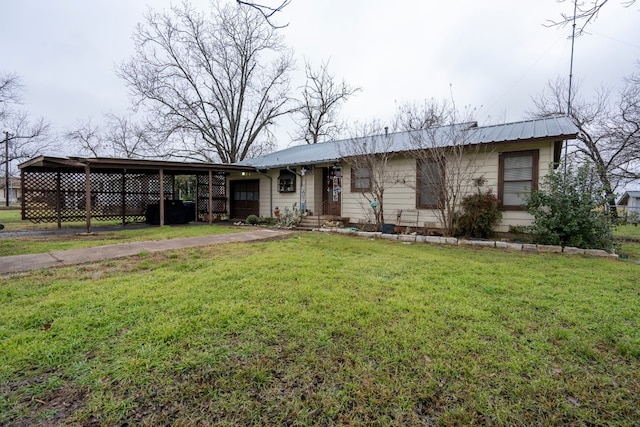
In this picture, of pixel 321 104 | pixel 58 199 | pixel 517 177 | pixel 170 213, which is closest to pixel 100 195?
pixel 58 199

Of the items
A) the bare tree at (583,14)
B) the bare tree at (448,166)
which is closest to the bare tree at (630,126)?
the bare tree at (448,166)

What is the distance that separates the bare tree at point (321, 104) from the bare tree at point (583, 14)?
20304 millimetres

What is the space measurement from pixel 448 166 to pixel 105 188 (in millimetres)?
13025

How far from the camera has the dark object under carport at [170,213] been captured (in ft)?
38.9

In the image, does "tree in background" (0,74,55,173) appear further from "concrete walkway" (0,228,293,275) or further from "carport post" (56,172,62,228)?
"concrete walkway" (0,228,293,275)

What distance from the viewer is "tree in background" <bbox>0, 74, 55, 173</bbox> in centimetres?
2180

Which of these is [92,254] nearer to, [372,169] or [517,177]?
[372,169]

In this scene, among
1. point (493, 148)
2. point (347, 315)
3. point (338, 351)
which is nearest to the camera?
point (338, 351)

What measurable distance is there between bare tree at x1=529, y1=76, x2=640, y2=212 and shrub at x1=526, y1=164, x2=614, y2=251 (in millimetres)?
4153

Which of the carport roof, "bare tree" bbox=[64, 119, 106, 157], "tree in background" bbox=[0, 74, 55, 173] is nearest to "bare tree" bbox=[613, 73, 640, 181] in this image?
the carport roof

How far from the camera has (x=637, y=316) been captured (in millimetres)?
2799

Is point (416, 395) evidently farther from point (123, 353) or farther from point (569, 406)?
point (123, 353)

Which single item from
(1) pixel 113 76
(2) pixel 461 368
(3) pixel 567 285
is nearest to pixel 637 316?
(3) pixel 567 285

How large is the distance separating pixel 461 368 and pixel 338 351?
826mm
